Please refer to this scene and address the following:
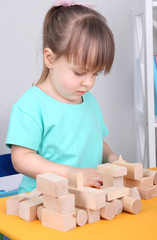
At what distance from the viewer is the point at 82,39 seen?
0.90 meters

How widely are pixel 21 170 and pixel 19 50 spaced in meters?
0.90

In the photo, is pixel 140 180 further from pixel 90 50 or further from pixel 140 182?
pixel 90 50

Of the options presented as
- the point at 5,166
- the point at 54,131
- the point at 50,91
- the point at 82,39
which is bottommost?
the point at 5,166

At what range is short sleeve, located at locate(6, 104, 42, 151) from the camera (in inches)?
34.2

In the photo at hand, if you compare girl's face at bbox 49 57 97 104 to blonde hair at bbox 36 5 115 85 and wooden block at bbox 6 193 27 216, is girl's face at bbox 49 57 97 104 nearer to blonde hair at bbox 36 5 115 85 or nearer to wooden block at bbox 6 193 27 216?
blonde hair at bbox 36 5 115 85

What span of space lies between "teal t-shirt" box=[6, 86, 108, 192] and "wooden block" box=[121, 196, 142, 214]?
32cm

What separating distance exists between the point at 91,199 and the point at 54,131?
0.41 meters

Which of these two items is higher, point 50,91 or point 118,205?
point 50,91

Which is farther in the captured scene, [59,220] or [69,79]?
[69,79]

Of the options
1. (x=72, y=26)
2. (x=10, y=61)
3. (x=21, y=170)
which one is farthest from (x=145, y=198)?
(x=10, y=61)

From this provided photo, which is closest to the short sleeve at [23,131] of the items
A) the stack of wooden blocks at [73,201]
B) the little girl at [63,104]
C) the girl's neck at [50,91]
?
A: the little girl at [63,104]

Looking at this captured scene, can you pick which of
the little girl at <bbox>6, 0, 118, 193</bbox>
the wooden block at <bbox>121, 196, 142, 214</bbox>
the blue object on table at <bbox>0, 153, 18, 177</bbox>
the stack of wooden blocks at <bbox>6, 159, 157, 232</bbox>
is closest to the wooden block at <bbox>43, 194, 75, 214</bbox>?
the stack of wooden blocks at <bbox>6, 159, 157, 232</bbox>

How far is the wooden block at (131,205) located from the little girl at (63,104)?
160mm

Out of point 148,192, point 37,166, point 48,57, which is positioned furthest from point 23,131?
point 148,192
